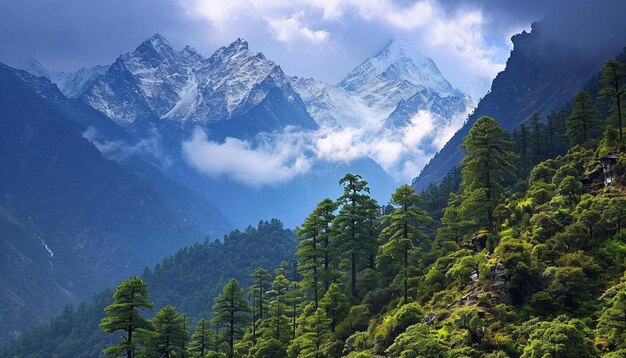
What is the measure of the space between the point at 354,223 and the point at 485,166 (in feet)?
50.5

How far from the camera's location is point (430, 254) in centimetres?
6581

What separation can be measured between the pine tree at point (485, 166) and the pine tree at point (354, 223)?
34.7ft

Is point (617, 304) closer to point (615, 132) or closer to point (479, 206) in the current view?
point (479, 206)

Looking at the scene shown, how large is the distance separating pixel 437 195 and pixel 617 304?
119318 millimetres

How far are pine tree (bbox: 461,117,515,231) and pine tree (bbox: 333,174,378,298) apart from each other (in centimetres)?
1059

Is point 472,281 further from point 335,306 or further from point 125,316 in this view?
point 125,316

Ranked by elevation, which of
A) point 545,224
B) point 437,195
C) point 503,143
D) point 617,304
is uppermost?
point 437,195

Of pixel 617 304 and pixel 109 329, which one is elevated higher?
pixel 109 329

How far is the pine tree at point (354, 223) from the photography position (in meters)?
66.0

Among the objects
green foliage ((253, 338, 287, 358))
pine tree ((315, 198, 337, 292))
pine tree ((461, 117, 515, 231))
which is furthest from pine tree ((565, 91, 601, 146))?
green foliage ((253, 338, 287, 358))

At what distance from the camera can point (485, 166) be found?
6406cm

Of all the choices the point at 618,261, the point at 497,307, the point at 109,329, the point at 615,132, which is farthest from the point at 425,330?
the point at 615,132

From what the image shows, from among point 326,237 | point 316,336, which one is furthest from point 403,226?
point 316,336

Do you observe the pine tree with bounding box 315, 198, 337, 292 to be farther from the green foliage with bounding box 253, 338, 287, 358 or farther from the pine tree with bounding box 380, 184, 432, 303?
the green foliage with bounding box 253, 338, 287, 358
